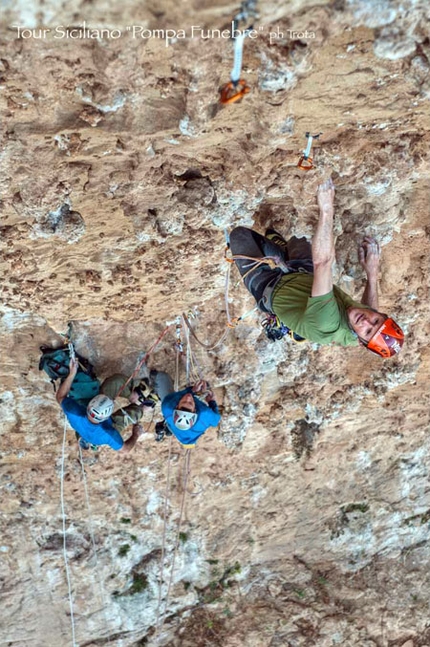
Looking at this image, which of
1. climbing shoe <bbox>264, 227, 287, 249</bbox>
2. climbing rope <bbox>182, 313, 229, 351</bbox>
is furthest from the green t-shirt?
climbing rope <bbox>182, 313, 229, 351</bbox>

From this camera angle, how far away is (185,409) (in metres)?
4.35

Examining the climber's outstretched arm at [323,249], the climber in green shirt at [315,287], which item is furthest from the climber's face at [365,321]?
the climber's outstretched arm at [323,249]

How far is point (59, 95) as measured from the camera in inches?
107

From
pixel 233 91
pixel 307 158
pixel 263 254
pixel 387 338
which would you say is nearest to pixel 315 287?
pixel 387 338

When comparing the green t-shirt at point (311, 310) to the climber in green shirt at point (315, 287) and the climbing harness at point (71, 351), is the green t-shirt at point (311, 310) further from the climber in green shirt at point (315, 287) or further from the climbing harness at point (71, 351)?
the climbing harness at point (71, 351)

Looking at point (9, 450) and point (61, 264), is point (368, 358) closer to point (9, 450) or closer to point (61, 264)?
point (61, 264)

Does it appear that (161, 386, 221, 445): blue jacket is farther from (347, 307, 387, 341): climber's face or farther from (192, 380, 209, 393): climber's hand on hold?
(347, 307, 387, 341): climber's face

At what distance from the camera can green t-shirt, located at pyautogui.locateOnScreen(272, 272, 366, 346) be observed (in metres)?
3.43

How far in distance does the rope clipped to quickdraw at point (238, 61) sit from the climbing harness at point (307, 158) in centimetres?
57

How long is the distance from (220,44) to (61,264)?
2.03 meters

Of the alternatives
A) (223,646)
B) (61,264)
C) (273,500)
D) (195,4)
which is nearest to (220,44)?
(195,4)

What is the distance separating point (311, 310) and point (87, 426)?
2167 mm

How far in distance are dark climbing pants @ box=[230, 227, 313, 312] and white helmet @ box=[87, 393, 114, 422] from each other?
1.46m

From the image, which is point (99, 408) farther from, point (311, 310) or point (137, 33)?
point (137, 33)
